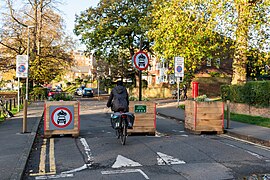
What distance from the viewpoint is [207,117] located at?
12.0 metres

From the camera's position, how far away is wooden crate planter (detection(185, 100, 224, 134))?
11.9 meters

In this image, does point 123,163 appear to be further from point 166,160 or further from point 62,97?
point 62,97

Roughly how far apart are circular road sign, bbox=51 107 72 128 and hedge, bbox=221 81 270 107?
Result: 10.0m

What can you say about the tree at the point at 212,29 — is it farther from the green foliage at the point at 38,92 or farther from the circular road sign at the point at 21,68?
the green foliage at the point at 38,92

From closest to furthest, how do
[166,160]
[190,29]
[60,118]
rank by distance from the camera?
[166,160]
[60,118]
[190,29]

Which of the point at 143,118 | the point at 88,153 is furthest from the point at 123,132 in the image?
the point at 143,118

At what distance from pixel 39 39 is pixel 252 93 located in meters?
29.9

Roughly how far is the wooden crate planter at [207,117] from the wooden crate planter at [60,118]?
3957 mm

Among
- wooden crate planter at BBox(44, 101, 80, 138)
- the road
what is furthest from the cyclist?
wooden crate planter at BBox(44, 101, 80, 138)

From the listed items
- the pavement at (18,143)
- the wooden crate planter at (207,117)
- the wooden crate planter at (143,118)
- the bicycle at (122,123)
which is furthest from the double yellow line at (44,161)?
the wooden crate planter at (207,117)

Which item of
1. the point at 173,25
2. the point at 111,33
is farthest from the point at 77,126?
the point at 111,33

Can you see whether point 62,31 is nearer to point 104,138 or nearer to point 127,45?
point 127,45

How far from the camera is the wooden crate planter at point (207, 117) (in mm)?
11875

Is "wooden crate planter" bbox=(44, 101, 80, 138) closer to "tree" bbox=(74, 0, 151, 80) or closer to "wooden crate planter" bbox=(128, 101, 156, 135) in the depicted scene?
"wooden crate planter" bbox=(128, 101, 156, 135)
